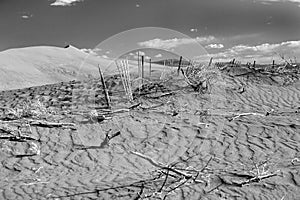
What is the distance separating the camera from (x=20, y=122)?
7.27 meters

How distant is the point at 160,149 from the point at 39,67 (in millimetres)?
20500

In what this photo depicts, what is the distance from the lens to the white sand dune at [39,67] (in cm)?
2071

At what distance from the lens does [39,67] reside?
2516 cm

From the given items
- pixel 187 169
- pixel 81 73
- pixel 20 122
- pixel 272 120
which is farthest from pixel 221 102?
pixel 81 73

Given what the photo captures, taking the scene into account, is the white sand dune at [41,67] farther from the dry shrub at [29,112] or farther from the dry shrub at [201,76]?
the dry shrub at [29,112]

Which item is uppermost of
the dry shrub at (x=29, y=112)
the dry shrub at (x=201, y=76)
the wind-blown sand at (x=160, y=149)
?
the dry shrub at (x=201, y=76)

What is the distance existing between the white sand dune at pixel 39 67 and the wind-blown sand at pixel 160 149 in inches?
476

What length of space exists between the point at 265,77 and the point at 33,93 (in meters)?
6.69

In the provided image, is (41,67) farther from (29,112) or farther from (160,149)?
(160,149)

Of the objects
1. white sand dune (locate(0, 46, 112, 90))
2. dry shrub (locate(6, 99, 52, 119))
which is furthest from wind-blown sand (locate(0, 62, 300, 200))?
white sand dune (locate(0, 46, 112, 90))

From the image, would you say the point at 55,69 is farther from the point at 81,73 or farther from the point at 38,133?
the point at 38,133

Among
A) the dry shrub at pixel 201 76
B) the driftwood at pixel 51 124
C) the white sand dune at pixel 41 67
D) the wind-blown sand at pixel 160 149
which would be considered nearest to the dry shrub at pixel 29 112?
the wind-blown sand at pixel 160 149

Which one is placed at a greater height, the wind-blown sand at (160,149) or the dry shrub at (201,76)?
the dry shrub at (201,76)

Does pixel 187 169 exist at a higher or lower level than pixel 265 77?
lower
